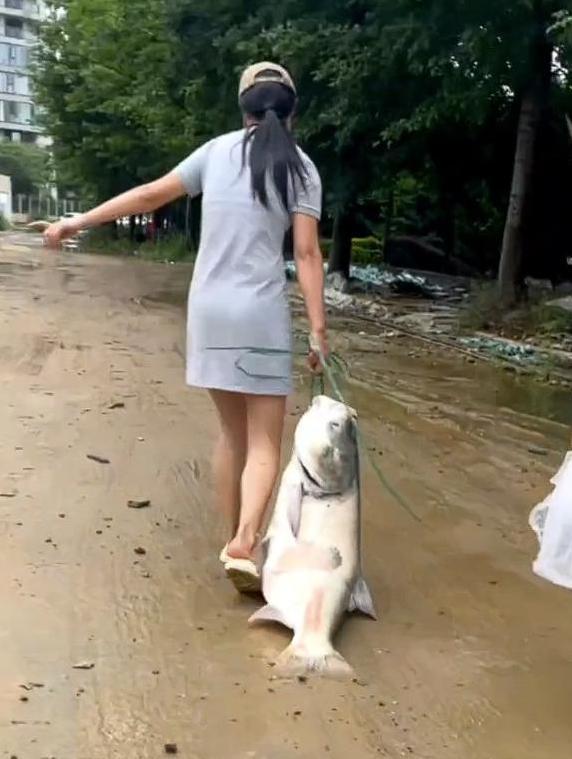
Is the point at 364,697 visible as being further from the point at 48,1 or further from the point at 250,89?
the point at 48,1

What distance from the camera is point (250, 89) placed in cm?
471

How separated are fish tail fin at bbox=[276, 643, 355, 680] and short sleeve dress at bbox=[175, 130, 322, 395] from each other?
1.05 metres

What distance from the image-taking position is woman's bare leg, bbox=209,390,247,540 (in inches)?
190

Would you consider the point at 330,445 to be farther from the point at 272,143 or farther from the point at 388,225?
the point at 388,225

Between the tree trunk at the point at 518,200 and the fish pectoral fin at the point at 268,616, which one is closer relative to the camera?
the fish pectoral fin at the point at 268,616

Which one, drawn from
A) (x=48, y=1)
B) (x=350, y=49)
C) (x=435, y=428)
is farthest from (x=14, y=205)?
(x=435, y=428)

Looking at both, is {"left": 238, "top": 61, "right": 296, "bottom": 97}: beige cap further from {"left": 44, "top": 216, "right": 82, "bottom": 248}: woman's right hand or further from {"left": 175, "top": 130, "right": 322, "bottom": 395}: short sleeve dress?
{"left": 44, "top": 216, "right": 82, "bottom": 248}: woman's right hand

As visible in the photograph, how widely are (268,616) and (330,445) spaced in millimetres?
688

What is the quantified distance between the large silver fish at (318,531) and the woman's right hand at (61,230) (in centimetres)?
117

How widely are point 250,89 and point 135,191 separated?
60 centimetres

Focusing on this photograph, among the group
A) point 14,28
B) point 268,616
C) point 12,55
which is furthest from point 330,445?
point 14,28

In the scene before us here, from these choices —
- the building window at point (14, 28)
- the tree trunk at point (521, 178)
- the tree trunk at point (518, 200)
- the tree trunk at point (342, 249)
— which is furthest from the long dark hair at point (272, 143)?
the building window at point (14, 28)

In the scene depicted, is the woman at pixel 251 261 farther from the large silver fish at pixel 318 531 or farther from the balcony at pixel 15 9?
the balcony at pixel 15 9

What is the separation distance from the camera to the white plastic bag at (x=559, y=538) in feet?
11.5
